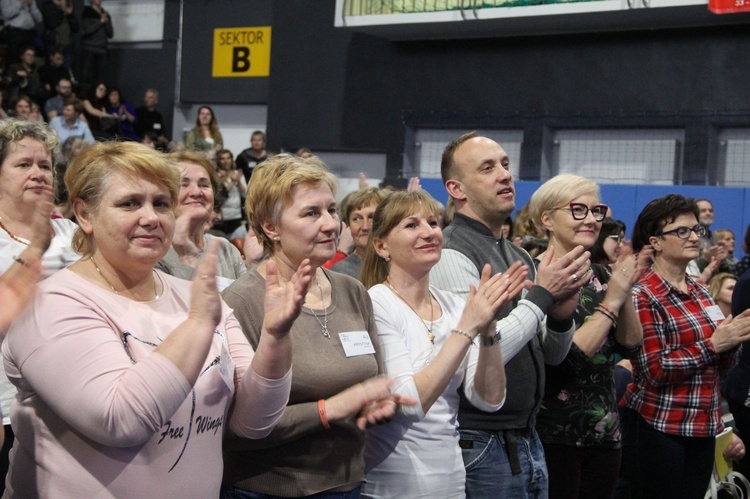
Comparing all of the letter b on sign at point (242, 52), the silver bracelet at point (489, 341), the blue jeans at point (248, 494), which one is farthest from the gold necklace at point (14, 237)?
the letter b on sign at point (242, 52)

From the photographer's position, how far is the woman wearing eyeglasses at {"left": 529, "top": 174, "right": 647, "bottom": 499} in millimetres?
2945

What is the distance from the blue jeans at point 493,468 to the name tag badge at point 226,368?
0.89 m

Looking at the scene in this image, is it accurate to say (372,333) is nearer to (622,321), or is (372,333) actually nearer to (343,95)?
(622,321)

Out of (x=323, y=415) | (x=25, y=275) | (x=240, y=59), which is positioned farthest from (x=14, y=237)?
(x=240, y=59)

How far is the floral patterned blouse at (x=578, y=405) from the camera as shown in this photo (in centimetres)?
295

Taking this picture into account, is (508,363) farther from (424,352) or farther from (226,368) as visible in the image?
(226,368)

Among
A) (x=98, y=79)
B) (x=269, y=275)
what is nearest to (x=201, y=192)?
(x=269, y=275)

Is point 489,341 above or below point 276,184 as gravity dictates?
below

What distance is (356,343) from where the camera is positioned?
2.21 metres

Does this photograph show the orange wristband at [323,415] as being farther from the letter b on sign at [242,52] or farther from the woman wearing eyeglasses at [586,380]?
the letter b on sign at [242,52]

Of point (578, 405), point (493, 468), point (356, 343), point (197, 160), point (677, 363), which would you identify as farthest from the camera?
point (677, 363)

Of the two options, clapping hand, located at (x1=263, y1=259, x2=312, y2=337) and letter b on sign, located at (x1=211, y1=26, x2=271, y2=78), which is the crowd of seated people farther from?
letter b on sign, located at (x1=211, y1=26, x2=271, y2=78)

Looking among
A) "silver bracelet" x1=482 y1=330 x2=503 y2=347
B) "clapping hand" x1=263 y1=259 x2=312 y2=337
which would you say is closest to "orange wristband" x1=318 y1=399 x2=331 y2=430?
"clapping hand" x1=263 y1=259 x2=312 y2=337

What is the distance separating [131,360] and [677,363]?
2.35 meters
